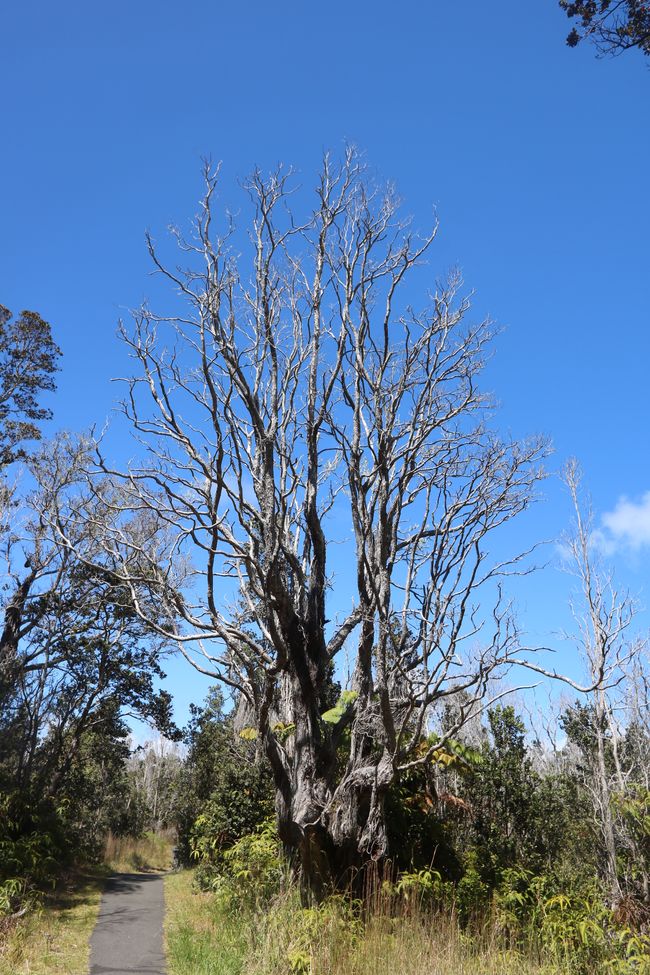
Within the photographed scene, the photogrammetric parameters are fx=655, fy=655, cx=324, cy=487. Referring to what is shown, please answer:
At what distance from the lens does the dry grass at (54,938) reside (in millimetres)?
7020

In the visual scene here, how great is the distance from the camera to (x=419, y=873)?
713cm

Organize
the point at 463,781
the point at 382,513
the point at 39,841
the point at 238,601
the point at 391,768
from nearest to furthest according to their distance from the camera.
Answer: the point at 391,768
the point at 382,513
the point at 238,601
the point at 463,781
the point at 39,841

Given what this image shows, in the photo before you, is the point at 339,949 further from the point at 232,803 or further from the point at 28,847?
the point at 28,847

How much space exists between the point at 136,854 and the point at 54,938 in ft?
45.6

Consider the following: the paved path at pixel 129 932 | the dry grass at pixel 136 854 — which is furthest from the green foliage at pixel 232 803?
the dry grass at pixel 136 854

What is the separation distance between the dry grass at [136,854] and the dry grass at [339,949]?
44.5ft

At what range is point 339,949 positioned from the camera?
16.6 ft

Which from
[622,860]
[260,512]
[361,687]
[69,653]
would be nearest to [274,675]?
[361,687]

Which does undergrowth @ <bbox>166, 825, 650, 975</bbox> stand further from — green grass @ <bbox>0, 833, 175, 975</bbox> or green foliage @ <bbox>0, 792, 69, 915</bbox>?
green foliage @ <bbox>0, 792, 69, 915</bbox>

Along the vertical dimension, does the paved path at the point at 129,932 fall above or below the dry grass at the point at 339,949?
below

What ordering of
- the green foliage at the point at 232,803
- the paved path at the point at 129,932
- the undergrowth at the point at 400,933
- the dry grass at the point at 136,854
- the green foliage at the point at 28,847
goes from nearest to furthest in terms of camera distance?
1. the undergrowth at the point at 400,933
2. the paved path at the point at 129,932
3. the green foliage at the point at 28,847
4. the green foliage at the point at 232,803
5. the dry grass at the point at 136,854

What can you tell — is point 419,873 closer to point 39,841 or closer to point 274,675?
point 274,675

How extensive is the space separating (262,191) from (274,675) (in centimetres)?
589

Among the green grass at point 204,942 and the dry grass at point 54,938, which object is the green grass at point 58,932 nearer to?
the dry grass at point 54,938
